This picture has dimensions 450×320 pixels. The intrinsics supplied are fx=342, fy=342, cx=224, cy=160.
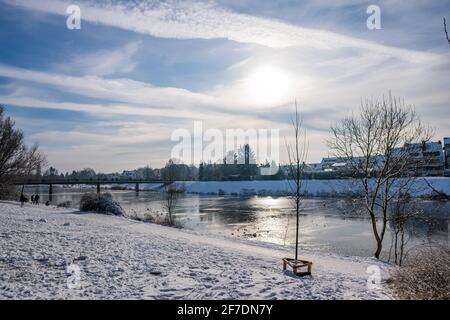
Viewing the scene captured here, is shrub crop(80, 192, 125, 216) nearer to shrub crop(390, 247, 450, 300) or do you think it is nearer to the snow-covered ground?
the snow-covered ground

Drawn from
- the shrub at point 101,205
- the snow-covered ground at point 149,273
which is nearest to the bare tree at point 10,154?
the shrub at point 101,205

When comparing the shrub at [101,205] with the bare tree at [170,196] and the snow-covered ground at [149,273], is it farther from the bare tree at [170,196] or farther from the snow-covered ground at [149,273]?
the snow-covered ground at [149,273]

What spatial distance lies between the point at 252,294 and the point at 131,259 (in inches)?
193

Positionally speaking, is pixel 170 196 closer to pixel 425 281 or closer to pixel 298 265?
pixel 298 265

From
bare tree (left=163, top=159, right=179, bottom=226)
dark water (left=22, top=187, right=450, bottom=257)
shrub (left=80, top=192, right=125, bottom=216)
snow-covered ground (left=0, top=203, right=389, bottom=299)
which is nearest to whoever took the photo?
snow-covered ground (left=0, top=203, right=389, bottom=299)

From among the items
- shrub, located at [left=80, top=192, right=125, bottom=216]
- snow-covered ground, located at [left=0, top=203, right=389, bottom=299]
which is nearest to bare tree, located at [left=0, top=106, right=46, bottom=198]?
shrub, located at [left=80, top=192, right=125, bottom=216]

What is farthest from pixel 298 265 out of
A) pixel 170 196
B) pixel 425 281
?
pixel 170 196

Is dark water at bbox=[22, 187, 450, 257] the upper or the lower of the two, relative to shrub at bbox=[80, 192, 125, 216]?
lower

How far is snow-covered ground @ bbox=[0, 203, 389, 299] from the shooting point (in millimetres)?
8164

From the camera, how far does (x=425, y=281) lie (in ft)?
30.1

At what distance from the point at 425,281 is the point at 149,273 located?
7549 millimetres

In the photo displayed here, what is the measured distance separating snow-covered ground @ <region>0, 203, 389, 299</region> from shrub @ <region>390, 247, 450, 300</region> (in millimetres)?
536

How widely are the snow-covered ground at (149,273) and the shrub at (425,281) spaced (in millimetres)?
536

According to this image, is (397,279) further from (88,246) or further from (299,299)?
(88,246)
